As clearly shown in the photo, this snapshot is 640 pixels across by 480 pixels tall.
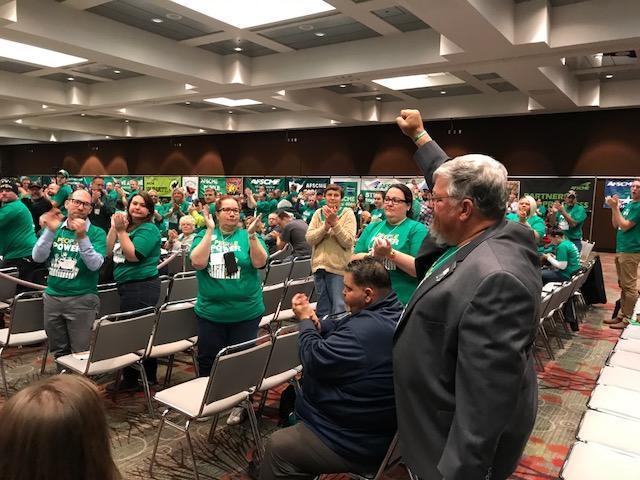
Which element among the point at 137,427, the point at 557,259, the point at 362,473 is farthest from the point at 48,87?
the point at 362,473

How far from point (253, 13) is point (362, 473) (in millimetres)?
6223

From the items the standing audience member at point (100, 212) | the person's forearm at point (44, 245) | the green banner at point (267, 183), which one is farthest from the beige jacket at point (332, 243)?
the green banner at point (267, 183)

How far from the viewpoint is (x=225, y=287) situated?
9.71ft

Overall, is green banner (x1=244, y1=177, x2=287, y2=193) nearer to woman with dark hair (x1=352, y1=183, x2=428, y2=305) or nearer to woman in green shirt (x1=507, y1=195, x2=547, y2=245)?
woman in green shirt (x1=507, y1=195, x2=547, y2=245)

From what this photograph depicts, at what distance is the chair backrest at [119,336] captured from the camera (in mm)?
2814

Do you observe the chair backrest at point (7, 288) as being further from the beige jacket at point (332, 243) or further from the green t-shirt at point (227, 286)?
the beige jacket at point (332, 243)

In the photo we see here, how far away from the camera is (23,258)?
462 centimetres

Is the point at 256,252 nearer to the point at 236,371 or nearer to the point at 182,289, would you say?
the point at 236,371

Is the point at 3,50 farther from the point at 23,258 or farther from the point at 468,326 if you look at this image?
the point at 468,326

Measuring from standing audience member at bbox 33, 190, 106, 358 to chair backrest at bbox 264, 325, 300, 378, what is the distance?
4.71 ft

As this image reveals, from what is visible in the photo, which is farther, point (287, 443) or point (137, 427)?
point (137, 427)

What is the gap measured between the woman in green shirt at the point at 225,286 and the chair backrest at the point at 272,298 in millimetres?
1042

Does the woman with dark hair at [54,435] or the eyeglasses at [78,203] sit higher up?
the eyeglasses at [78,203]

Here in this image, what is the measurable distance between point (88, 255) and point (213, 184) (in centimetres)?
1431
